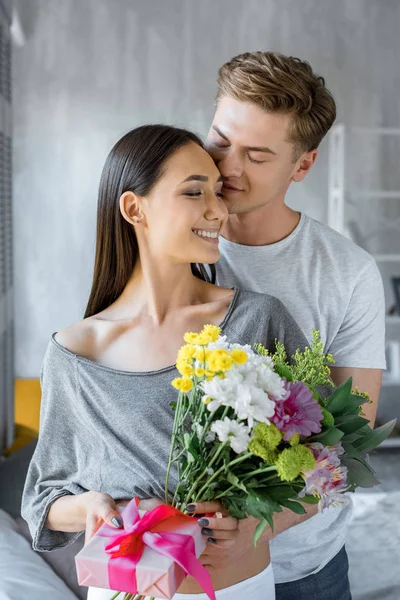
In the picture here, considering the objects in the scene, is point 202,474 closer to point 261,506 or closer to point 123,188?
point 261,506

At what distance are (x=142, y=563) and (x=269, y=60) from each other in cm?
116

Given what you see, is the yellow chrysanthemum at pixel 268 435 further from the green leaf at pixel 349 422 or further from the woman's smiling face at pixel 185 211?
the woman's smiling face at pixel 185 211

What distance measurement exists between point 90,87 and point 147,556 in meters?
4.09

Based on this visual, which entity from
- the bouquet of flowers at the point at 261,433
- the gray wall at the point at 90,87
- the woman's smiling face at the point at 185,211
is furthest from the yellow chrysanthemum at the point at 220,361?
the gray wall at the point at 90,87

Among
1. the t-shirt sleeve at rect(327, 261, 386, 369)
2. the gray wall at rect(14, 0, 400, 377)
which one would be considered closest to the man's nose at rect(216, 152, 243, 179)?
the t-shirt sleeve at rect(327, 261, 386, 369)

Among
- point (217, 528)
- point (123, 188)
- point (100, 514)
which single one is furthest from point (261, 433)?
point (123, 188)

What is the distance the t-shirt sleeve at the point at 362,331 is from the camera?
180cm

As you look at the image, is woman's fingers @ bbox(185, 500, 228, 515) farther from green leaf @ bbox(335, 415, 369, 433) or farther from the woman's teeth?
the woman's teeth

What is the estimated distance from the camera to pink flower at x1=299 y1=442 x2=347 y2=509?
3.73 ft

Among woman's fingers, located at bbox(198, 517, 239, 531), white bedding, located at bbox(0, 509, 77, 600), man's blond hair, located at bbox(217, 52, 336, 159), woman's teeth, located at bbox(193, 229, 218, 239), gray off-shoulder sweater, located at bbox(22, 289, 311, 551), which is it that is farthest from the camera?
white bedding, located at bbox(0, 509, 77, 600)

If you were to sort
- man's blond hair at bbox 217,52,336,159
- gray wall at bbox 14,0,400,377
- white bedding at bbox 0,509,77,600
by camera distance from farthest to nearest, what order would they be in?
gray wall at bbox 14,0,400,377, white bedding at bbox 0,509,77,600, man's blond hair at bbox 217,52,336,159

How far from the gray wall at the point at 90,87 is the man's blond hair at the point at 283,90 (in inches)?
123

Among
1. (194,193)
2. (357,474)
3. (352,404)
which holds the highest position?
(194,193)

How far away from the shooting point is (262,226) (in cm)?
185
